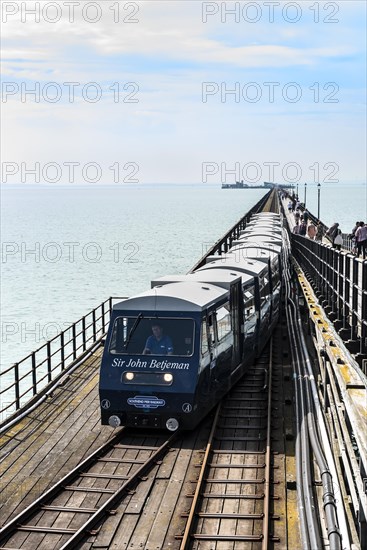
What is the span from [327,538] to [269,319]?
40.4ft

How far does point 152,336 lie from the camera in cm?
1414

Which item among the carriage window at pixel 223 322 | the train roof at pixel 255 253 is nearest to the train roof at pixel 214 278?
the carriage window at pixel 223 322

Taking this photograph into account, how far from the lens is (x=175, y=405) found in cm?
1349

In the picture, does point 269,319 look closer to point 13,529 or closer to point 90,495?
point 90,495

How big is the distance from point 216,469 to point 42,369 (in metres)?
25.3

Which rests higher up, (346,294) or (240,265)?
(240,265)

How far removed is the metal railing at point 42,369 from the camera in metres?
16.3

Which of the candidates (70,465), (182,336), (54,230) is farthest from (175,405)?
(54,230)

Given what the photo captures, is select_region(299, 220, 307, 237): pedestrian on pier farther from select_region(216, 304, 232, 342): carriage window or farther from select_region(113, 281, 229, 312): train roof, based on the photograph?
select_region(113, 281, 229, 312): train roof

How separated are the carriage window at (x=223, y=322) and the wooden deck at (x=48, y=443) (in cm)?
287

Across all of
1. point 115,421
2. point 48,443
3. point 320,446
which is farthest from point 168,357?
point 320,446

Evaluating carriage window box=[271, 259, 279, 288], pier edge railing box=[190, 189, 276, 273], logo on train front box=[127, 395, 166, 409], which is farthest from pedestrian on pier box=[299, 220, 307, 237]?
logo on train front box=[127, 395, 166, 409]

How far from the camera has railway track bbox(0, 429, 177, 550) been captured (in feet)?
32.3

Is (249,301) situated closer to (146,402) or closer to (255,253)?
(146,402)
